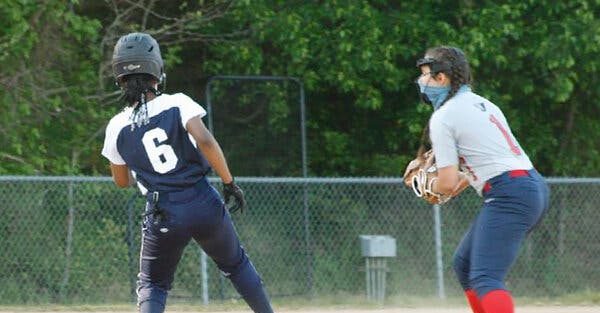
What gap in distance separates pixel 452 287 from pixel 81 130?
4048mm

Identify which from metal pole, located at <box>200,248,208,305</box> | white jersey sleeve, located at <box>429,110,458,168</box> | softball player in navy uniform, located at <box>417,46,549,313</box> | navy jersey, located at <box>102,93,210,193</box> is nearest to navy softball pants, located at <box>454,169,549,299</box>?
softball player in navy uniform, located at <box>417,46,549,313</box>

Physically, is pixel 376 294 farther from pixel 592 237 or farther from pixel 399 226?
pixel 592 237

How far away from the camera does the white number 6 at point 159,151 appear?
21.6 feet

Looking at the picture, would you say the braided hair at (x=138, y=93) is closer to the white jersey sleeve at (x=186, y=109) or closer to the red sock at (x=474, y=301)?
the white jersey sleeve at (x=186, y=109)

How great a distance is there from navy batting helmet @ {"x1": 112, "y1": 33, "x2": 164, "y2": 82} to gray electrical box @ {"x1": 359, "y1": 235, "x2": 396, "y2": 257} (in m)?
6.28

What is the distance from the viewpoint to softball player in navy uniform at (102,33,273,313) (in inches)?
260

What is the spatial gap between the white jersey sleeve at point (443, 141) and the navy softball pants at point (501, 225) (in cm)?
27

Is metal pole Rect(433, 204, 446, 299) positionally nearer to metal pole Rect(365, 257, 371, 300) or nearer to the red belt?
metal pole Rect(365, 257, 371, 300)

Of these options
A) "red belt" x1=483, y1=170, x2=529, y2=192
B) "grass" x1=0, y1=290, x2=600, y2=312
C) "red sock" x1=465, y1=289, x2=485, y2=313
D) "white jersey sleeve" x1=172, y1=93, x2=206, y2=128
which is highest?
"white jersey sleeve" x1=172, y1=93, x2=206, y2=128

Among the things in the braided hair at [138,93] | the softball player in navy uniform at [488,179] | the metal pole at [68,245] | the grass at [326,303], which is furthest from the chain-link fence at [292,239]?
the softball player in navy uniform at [488,179]

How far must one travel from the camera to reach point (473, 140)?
6.39 metres

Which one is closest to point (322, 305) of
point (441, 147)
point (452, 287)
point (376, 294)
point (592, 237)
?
point (376, 294)

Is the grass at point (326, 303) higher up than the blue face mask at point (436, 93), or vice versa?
the blue face mask at point (436, 93)

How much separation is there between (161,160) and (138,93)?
0.36 metres
